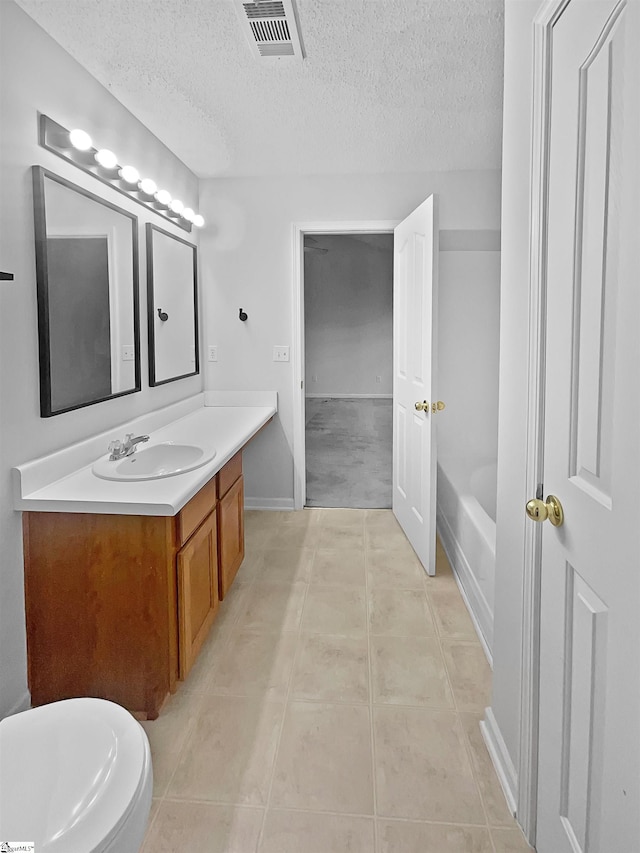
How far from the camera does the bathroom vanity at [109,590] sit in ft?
5.97

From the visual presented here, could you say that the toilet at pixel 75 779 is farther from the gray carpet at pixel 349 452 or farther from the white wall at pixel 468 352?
the white wall at pixel 468 352

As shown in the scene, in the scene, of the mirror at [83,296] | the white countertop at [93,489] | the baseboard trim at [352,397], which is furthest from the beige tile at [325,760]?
the baseboard trim at [352,397]

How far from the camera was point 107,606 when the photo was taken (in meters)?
1.85

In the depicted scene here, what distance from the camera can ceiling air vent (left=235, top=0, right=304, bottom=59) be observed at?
6.05ft

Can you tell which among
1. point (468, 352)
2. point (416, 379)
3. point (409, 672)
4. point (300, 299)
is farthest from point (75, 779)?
point (468, 352)

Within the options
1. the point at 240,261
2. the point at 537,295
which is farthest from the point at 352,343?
the point at 537,295

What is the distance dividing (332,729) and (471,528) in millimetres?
1213

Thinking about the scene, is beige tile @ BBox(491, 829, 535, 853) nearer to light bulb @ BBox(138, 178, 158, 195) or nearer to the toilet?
the toilet

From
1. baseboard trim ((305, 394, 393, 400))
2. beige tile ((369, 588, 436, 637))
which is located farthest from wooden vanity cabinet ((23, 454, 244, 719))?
baseboard trim ((305, 394, 393, 400))

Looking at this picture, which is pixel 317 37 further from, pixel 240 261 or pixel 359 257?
pixel 359 257

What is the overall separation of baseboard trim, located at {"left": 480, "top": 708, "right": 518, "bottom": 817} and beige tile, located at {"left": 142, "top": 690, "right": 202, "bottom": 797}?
926 millimetres

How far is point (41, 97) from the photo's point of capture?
6.48 feet

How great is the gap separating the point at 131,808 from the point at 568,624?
87 cm

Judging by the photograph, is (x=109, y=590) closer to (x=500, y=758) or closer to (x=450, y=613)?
(x=500, y=758)
